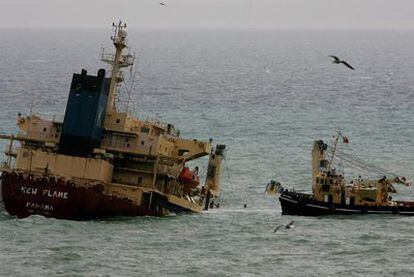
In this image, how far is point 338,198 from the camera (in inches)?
2773

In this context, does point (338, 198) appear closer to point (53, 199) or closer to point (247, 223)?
point (247, 223)

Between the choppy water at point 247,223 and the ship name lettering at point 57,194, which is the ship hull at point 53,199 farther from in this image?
the choppy water at point 247,223

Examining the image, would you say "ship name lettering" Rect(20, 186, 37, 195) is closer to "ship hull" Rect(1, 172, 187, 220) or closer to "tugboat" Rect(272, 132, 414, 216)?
"ship hull" Rect(1, 172, 187, 220)

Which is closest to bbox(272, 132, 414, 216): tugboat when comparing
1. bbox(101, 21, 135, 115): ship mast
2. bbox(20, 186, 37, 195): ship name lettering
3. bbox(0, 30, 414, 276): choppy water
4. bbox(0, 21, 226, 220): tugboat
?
bbox(0, 30, 414, 276): choppy water

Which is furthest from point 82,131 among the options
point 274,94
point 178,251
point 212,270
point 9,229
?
point 274,94

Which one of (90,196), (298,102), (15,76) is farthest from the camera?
(15,76)

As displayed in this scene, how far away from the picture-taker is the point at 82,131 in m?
62.8

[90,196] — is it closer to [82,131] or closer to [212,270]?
[82,131]

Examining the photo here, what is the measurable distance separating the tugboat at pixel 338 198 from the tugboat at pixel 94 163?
25.5ft

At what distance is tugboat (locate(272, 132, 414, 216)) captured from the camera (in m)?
69.4

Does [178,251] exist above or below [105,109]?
below

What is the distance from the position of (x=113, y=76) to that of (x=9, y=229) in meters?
15.6

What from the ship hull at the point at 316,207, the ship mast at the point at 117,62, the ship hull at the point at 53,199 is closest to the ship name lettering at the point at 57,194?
the ship hull at the point at 53,199

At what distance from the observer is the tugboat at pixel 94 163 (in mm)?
59719
